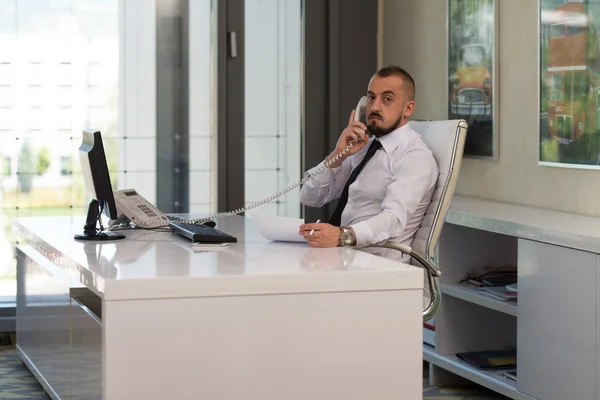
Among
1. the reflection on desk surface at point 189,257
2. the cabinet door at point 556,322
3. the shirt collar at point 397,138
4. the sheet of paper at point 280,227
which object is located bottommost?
the cabinet door at point 556,322

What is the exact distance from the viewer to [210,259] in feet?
9.44

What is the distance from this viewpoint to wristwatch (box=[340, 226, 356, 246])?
126 inches

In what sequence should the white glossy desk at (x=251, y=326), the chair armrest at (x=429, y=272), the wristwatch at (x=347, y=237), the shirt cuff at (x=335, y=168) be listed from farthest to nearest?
the shirt cuff at (x=335, y=168)
the chair armrest at (x=429, y=272)
the wristwatch at (x=347, y=237)
the white glossy desk at (x=251, y=326)

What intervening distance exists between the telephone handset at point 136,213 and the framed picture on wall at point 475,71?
5.76 ft

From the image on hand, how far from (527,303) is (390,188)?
2.46 ft

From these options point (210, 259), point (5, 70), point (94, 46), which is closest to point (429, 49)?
point (94, 46)

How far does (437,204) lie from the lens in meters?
3.40

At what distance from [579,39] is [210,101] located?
7.50 ft

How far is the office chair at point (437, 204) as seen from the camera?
335cm

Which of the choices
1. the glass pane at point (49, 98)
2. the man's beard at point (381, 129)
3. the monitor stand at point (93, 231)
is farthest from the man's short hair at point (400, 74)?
the glass pane at point (49, 98)

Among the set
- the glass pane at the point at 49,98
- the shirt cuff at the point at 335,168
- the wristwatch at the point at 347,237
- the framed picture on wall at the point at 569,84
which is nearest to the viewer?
the wristwatch at the point at 347,237

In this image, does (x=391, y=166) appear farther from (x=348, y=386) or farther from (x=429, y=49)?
(x=429, y=49)

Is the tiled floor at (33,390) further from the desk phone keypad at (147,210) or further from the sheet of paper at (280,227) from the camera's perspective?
the sheet of paper at (280,227)

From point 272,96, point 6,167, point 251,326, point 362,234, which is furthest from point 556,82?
point 6,167
